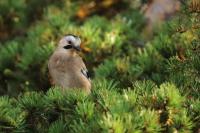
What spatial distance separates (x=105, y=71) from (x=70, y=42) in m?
0.61

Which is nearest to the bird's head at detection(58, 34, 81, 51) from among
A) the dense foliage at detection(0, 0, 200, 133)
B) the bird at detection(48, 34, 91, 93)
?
the bird at detection(48, 34, 91, 93)

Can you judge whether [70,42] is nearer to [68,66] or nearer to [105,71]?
[68,66]

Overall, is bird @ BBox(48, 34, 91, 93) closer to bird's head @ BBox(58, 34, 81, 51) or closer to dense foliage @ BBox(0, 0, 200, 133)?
bird's head @ BBox(58, 34, 81, 51)

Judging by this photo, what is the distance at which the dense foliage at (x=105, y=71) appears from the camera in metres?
2.87

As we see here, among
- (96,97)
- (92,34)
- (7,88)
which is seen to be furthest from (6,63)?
(96,97)

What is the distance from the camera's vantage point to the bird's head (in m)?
4.84

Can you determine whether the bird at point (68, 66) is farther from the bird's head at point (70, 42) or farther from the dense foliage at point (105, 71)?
the dense foliage at point (105, 71)

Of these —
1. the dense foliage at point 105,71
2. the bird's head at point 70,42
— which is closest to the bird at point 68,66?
the bird's head at point 70,42

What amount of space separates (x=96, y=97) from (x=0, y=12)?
3265 mm

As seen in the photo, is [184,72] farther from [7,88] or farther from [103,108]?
Result: [7,88]

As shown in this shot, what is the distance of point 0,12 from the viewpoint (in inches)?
243

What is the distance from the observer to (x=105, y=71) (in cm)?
441

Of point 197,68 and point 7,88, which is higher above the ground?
point 197,68

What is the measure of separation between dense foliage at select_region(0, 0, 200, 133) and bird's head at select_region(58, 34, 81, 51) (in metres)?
0.16
